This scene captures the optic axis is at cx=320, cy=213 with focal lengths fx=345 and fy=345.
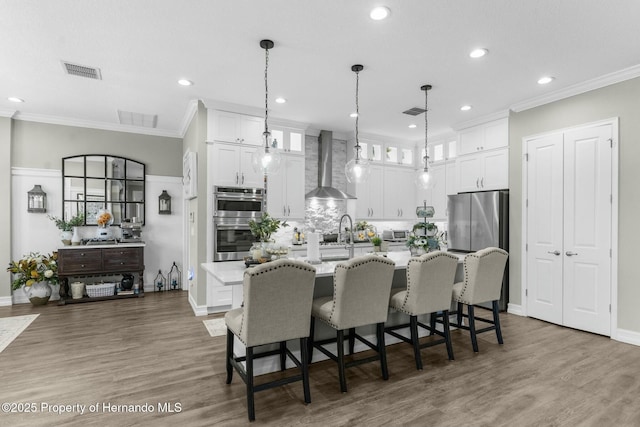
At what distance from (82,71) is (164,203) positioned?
2.86m

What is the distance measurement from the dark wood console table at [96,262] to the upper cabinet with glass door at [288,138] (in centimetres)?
284

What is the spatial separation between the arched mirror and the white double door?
6260mm

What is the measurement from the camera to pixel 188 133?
566cm

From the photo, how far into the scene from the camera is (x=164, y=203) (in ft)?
20.7

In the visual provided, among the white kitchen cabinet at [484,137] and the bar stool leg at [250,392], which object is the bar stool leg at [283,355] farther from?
the white kitchen cabinet at [484,137]

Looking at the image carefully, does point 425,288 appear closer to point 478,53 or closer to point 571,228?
point 478,53

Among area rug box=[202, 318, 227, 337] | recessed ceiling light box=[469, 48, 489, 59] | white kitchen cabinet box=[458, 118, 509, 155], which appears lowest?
area rug box=[202, 318, 227, 337]

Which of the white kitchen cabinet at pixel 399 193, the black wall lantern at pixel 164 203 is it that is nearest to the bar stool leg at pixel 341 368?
the white kitchen cabinet at pixel 399 193

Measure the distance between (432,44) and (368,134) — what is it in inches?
136

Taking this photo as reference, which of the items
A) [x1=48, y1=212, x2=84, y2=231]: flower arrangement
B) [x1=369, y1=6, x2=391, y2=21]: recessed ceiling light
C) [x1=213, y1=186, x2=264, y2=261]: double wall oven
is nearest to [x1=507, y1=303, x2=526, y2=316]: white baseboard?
[x1=213, y1=186, x2=264, y2=261]: double wall oven

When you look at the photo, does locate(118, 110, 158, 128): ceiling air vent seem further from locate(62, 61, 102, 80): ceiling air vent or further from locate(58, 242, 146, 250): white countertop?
locate(58, 242, 146, 250): white countertop

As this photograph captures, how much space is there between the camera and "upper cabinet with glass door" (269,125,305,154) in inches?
221

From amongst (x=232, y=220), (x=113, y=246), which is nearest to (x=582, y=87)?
(x=232, y=220)

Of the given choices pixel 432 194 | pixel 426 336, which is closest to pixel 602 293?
pixel 426 336
